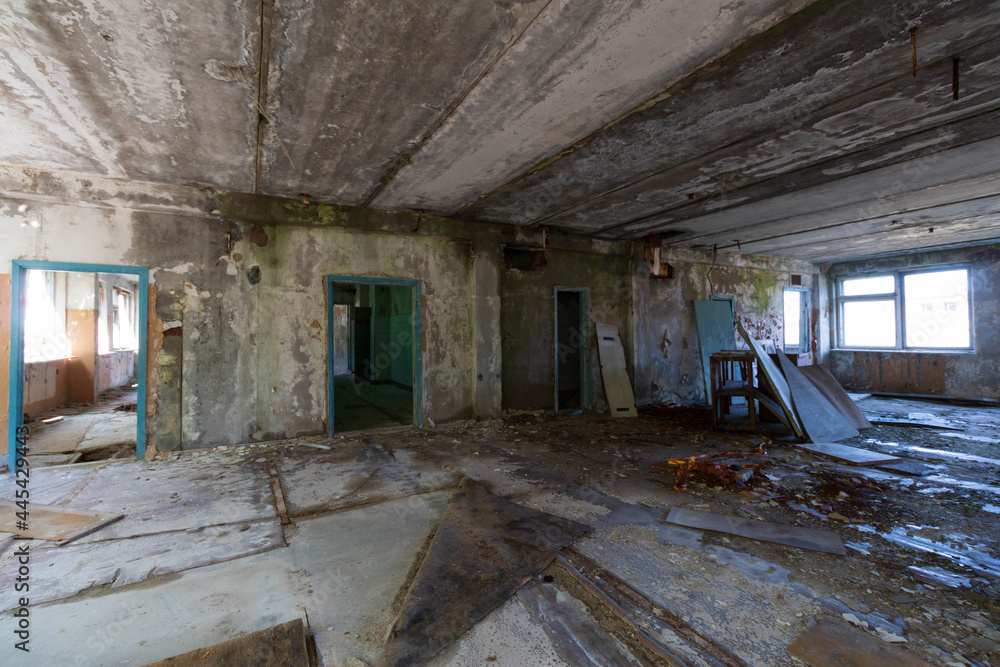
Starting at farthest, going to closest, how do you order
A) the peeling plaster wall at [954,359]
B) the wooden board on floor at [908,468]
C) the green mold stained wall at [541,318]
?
the peeling plaster wall at [954,359] < the green mold stained wall at [541,318] < the wooden board on floor at [908,468]

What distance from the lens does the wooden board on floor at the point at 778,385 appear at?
16.8 ft

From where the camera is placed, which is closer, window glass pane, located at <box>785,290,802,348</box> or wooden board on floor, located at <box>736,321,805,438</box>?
wooden board on floor, located at <box>736,321,805,438</box>

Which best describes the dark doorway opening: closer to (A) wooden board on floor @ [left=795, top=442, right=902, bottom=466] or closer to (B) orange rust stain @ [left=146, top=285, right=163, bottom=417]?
(B) orange rust stain @ [left=146, top=285, right=163, bottom=417]

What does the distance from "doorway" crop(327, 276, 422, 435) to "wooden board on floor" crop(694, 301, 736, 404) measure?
509 cm

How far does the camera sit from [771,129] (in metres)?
3.41

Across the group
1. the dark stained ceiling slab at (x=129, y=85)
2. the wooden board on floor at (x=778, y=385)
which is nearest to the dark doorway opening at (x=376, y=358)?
the dark stained ceiling slab at (x=129, y=85)

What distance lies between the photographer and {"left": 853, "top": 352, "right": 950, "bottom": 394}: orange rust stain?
8180 mm

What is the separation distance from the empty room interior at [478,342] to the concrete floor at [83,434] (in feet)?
0.25

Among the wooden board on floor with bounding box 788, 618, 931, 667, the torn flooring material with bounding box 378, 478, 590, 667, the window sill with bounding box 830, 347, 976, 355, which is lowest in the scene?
the wooden board on floor with bounding box 788, 618, 931, 667

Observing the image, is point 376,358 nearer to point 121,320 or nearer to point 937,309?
point 121,320

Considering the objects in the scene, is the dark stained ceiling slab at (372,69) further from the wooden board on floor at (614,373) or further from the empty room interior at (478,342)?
the wooden board on floor at (614,373)

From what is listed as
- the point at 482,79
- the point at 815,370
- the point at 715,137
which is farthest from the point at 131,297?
the point at 815,370

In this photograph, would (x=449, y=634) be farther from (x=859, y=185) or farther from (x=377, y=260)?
(x=859, y=185)

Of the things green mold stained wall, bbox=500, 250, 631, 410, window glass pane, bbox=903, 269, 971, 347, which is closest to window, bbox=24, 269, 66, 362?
green mold stained wall, bbox=500, 250, 631, 410
